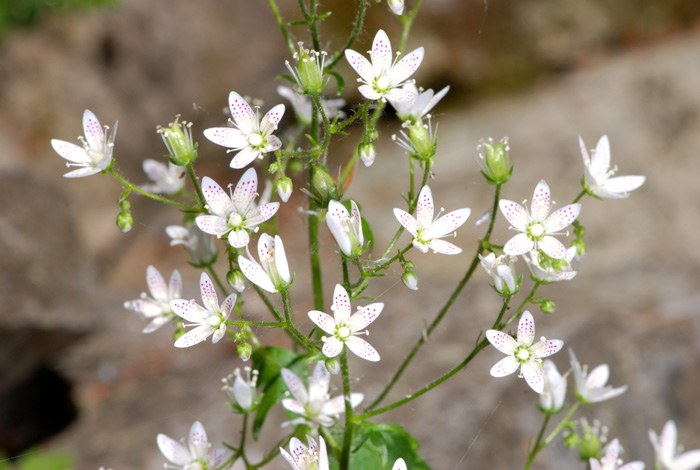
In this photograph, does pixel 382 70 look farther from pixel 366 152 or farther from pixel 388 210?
pixel 388 210

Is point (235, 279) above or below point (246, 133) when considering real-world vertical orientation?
below

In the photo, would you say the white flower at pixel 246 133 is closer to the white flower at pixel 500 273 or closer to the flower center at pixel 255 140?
the flower center at pixel 255 140

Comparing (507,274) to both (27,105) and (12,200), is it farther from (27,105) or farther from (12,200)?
(27,105)

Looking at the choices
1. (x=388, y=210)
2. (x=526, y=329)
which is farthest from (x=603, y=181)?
(x=388, y=210)

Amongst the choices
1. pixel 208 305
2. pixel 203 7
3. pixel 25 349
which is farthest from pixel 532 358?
pixel 203 7

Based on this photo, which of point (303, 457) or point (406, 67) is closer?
point (303, 457)

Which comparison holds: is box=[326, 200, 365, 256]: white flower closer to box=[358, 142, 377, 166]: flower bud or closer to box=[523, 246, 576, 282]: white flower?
box=[358, 142, 377, 166]: flower bud

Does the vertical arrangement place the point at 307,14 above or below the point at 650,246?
above
